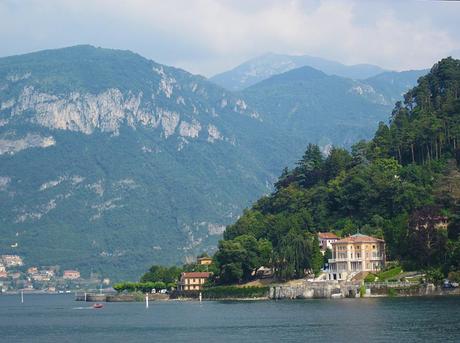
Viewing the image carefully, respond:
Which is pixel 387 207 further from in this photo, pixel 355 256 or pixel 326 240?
pixel 355 256

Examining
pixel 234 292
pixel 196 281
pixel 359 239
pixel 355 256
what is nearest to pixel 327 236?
pixel 355 256

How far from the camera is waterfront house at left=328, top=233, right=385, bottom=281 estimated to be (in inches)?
6417

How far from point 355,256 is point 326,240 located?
1065 cm

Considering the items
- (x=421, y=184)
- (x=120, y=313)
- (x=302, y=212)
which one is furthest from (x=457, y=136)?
(x=120, y=313)

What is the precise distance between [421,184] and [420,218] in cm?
2442

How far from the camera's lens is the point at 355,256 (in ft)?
542

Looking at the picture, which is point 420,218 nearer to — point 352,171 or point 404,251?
point 404,251

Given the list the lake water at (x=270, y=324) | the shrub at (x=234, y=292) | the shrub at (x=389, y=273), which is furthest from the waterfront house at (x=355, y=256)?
the lake water at (x=270, y=324)

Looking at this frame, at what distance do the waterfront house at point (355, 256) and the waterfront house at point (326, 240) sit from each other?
4911 mm

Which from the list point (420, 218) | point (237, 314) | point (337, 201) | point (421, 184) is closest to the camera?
point (237, 314)

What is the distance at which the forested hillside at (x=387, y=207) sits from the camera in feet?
489

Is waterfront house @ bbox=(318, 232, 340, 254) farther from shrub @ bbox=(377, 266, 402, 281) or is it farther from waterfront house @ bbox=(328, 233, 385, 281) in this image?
shrub @ bbox=(377, 266, 402, 281)

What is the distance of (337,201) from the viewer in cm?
18300

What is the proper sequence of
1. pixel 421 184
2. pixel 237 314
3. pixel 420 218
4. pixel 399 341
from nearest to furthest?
1. pixel 399 341
2. pixel 237 314
3. pixel 420 218
4. pixel 421 184
